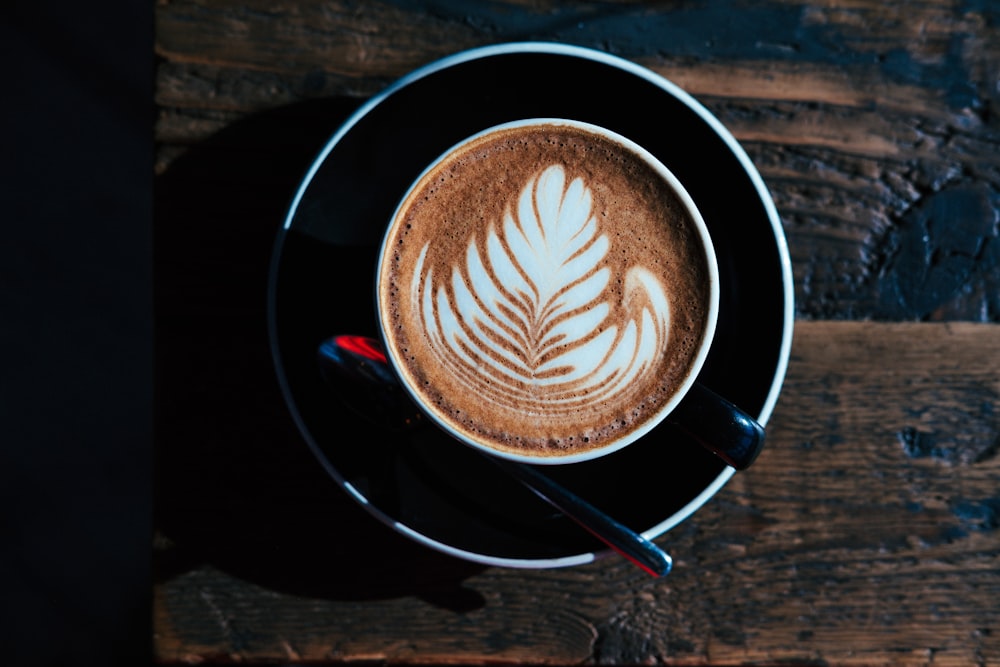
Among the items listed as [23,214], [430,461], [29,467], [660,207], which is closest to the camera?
[660,207]

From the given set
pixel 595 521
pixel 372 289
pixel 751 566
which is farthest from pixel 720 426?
pixel 372 289

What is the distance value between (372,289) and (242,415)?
260 mm

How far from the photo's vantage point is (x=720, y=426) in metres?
0.81

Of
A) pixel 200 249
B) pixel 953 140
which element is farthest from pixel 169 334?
pixel 953 140

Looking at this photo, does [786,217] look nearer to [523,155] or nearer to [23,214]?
[523,155]

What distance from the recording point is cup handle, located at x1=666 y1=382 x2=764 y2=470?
0.79 m

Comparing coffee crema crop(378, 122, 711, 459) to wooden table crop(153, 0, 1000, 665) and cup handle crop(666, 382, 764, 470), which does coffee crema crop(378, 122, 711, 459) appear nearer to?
cup handle crop(666, 382, 764, 470)

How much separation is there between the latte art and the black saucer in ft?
0.39

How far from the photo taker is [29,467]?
1361mm

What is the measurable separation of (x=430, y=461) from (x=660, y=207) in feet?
1.28

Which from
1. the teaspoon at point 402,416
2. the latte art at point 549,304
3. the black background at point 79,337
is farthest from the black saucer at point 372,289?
the black background at point 79,337

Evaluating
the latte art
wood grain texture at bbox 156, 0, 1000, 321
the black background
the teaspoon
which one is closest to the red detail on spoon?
the teaspoon

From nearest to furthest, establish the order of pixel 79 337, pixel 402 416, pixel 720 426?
1. pixel 720 426
2. pixel 402 416
3. pixel 79 337

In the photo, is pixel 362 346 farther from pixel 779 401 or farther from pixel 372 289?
pixel 779 401
